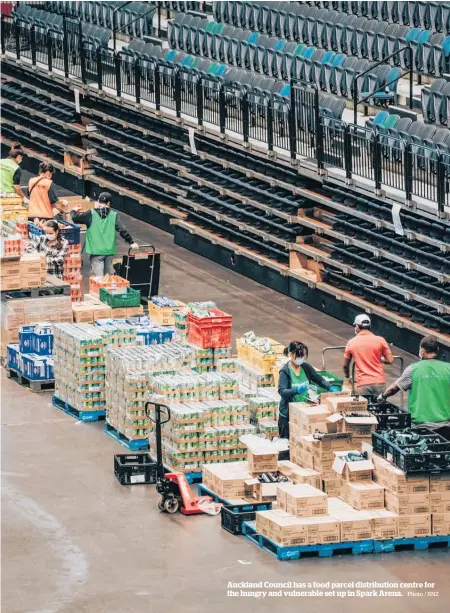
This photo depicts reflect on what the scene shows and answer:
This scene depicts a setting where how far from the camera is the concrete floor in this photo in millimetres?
16359

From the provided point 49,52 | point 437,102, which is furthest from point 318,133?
point 49,52

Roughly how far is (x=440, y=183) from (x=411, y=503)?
669cm

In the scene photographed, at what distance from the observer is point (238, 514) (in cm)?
1800

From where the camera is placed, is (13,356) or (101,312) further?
(101,312)

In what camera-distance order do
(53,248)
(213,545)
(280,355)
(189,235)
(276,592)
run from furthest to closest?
(189,235) → (53,248) → (280,355) → (213,545) → (276,592)

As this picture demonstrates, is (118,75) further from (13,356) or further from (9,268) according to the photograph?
(13,356)

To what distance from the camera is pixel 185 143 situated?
31.1 meters

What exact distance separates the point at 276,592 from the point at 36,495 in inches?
139

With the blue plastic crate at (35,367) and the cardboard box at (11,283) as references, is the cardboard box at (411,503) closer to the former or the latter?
the blue plastic crate at (35,367)

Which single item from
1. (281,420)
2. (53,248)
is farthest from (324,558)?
(53,248)

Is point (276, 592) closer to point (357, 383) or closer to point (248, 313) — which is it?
point (357, 383)

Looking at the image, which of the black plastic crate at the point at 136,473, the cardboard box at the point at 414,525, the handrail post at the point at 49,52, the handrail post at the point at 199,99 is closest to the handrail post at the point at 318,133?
the handrail post at the point at 199,99

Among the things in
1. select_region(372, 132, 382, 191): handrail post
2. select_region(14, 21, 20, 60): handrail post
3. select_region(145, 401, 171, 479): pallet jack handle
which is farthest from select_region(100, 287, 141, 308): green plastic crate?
select_region(14, 21, 20, 60): handrail post

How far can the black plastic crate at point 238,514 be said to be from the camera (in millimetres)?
18031
